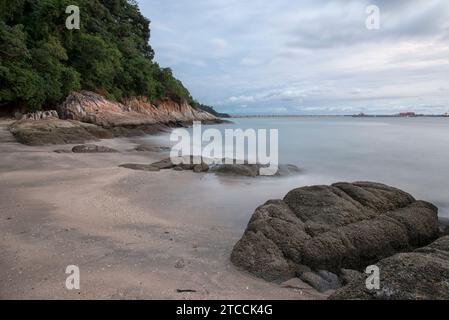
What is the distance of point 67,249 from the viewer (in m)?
4.53

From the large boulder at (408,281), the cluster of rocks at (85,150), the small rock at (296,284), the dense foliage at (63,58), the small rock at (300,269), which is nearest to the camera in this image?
the large boulder at (408,281)

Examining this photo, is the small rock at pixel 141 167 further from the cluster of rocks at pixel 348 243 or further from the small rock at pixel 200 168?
the cluster of rocks at pixel 348 243

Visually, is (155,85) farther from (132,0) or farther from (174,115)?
(132,0)

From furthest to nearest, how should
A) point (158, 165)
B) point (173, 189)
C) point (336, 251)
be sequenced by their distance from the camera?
point (158, 165), point (173, 189), point (336, 251)

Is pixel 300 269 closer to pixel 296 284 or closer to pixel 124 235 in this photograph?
pixel 296 284

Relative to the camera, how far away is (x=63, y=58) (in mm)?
27922

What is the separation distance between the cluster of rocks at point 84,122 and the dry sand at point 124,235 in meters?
8.47

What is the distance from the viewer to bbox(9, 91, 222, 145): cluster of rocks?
17922 mm

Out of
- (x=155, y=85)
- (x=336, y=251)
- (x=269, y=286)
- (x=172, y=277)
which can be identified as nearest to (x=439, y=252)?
(x=336, y=251)

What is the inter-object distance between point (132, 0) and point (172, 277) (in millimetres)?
63684

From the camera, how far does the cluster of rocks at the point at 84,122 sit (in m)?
17.9

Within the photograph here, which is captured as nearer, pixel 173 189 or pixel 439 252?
pixel 439 252

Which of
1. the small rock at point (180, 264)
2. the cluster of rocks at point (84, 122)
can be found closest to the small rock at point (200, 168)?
the small rock at point (180, 264)
